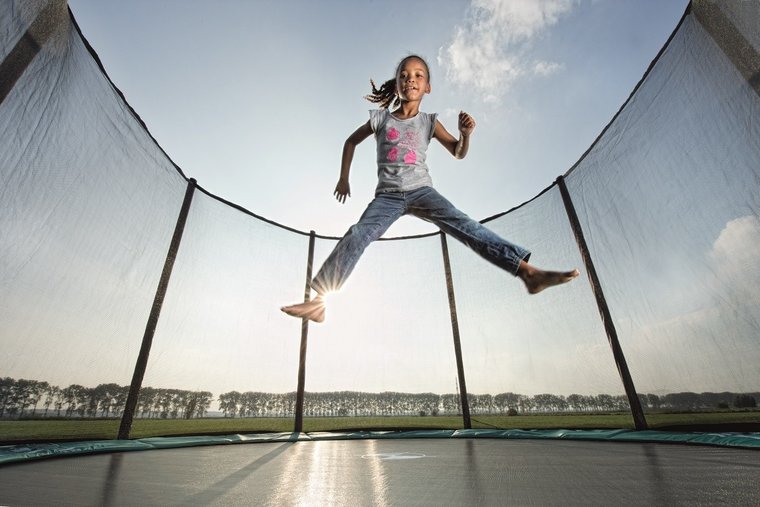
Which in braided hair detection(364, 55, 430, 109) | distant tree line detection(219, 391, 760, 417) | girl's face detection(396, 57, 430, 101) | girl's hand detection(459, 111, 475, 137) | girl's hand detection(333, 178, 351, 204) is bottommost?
distant tree line detection(219, 391, 760, 417)

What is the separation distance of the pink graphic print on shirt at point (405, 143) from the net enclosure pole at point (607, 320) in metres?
1.69

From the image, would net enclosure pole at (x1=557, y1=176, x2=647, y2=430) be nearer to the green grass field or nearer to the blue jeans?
the green grass field

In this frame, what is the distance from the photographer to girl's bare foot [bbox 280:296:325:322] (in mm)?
1421

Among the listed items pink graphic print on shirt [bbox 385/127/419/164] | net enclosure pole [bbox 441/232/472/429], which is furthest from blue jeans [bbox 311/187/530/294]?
net enclosure pole [bbox 441/232/472/429]

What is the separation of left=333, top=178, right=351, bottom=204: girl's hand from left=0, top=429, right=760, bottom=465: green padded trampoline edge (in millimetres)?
1650

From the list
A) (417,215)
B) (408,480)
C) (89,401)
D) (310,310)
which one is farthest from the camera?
(89,401)

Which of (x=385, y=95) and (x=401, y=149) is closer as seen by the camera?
(x=401, y=149)

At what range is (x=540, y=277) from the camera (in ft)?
4.13

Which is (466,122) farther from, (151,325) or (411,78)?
(151,325)

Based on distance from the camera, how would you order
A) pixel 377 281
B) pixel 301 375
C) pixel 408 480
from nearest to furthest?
1. pixel 408 480
2. pixel 301 375
3. pixel 377 281

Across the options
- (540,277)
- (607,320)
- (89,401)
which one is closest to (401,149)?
(540,277)

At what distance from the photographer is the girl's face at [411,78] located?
1.67 m

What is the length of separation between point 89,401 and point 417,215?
2.10 meters

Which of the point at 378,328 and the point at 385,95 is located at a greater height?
the point at 385,95
